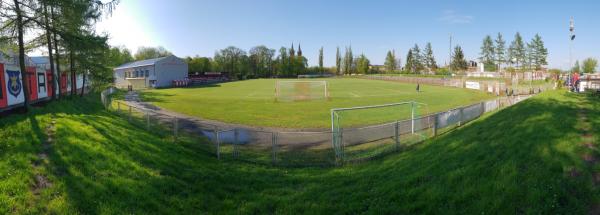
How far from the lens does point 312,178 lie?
963 centimetres

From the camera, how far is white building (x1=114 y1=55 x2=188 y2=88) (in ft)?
241

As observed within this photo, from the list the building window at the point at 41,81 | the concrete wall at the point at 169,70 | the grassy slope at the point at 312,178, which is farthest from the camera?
the concrete wall at the point at 169,70

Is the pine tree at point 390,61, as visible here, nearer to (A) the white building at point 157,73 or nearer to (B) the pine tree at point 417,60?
(B) the pine tree at point 417,60

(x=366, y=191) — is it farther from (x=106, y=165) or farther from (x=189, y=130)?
(x=189, y=130)

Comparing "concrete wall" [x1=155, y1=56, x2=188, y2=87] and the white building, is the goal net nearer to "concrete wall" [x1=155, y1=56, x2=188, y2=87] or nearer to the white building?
the white building

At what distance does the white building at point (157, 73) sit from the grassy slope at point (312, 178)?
66510 mm

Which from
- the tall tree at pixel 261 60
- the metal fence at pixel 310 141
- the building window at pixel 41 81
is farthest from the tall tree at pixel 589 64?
the building window at pixel 41 81

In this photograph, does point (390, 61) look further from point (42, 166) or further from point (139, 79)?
point (42, 166)

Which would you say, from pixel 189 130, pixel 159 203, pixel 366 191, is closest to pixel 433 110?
pixel 189 130

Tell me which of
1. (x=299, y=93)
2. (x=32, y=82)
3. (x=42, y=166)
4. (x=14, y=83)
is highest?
(x=32, y=82)

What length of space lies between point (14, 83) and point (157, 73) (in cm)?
5743

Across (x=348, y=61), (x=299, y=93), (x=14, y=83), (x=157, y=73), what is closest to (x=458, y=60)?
(x=348, y=61)

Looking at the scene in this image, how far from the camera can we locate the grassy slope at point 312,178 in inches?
236

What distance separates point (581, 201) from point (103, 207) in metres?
8.05
